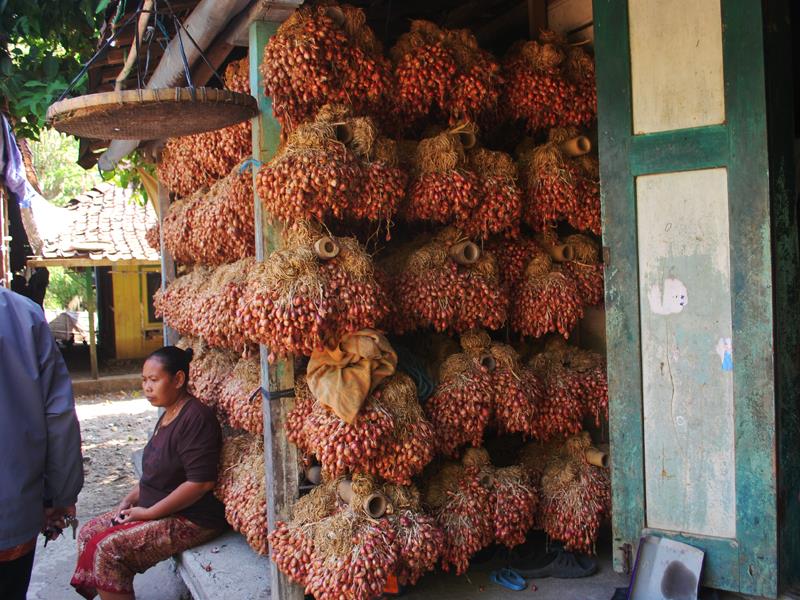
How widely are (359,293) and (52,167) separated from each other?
27.3 m

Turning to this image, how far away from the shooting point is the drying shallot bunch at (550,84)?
12.9 feet

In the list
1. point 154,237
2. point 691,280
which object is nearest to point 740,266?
point 691,280

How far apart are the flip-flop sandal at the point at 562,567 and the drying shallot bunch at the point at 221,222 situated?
2386 mm

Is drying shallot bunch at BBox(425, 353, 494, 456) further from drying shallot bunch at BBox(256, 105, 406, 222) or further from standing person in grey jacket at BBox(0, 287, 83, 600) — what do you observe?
standing person in grey jacket at BBox(0, 287, 83, 600)

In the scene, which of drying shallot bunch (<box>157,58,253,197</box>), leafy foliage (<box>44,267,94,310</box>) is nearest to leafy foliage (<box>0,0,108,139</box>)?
drying shallot bunch (<box>157,58,253,197</box>)

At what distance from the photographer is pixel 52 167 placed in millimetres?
26797

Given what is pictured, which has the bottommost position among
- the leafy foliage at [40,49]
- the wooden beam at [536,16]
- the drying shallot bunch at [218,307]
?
the drying shallot bunch at [218,307]

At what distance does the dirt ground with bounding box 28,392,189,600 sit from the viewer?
205 inches

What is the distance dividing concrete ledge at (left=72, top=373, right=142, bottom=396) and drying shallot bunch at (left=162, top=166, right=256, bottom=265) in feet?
35.1

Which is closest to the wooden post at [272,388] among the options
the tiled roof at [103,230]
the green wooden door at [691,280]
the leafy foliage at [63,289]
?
the green wooden door at [691,280]

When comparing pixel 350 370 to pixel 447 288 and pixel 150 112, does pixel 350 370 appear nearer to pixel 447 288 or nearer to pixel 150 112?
pixel 447 288

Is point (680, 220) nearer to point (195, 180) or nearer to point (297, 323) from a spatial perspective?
point (297, 323)

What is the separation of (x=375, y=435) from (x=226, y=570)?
1498 millimetres

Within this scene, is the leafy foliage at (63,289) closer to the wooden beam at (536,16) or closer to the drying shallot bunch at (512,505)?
the wooden beam at (536,16)
